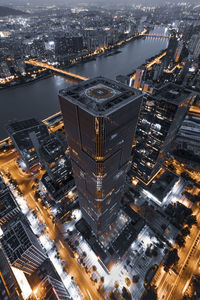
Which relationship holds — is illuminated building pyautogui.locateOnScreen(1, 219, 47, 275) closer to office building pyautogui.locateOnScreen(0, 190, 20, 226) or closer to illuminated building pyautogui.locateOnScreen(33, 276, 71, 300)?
illuminated building pyautogui.locateOnScreen(33, 276, 71, 300)

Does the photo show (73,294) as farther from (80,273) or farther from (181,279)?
(181,279)

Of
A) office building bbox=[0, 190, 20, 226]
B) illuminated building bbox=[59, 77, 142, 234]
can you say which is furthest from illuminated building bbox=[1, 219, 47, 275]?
illuminated building bbox=[59, 77, 142, 234]

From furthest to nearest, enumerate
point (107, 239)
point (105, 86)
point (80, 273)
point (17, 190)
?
point (17, 190)
point (107, 239)
point (80, 273)
point (105, 86)

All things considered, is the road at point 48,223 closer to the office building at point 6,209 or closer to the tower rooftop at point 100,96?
the office building at point 6,209

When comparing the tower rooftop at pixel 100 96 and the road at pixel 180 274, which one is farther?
the road at pixel 180 274

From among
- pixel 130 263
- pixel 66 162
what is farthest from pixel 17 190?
pixel 130 263

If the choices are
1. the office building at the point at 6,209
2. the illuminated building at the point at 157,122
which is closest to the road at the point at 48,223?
the office building at the point at 6,209
